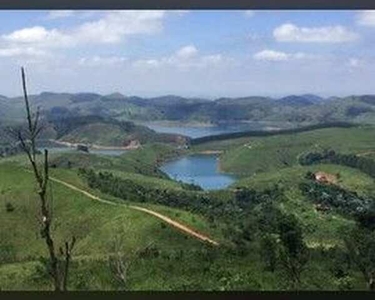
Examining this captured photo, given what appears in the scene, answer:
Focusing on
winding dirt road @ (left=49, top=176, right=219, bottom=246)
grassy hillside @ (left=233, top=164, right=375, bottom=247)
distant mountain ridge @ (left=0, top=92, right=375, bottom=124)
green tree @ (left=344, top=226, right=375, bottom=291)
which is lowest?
winding dirt road @ (left=49, top=176, right=219, bottom=246)

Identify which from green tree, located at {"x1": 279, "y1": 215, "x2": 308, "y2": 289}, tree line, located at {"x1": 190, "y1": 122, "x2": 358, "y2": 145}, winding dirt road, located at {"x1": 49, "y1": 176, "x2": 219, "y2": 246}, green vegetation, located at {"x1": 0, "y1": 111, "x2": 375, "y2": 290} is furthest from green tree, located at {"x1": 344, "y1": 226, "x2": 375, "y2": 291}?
tree line, located at {"x1": 190, "y1": 122, "x2": 358, "y2": 145}

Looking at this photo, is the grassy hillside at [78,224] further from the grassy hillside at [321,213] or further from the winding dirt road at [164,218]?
the grassy hillside at [321,213]

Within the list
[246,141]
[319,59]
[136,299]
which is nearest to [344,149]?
[246,141]

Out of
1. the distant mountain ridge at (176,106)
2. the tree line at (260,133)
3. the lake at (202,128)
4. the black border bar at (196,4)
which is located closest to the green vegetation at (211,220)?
the tree line at (260,133)

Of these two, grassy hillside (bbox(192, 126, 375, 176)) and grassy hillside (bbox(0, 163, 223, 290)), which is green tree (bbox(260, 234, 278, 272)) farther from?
grassy hillside (bbox(192, 126, 375, 176))

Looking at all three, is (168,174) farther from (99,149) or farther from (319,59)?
(319,59)

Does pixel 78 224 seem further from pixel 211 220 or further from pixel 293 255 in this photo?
pixel 293 255
